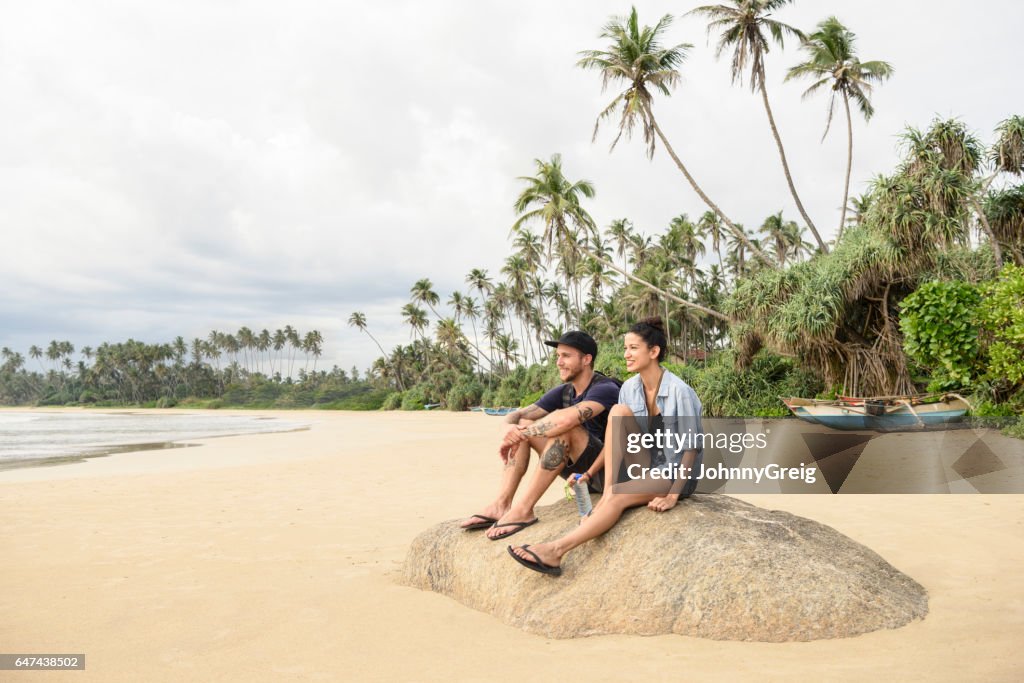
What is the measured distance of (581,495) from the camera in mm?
3729

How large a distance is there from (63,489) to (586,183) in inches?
886

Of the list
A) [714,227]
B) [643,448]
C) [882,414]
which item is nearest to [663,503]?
[643,448]

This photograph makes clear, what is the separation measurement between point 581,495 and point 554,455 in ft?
0.96

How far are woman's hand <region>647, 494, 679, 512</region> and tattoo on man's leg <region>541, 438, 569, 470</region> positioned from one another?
57cm

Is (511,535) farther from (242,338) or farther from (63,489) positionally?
(242,338)

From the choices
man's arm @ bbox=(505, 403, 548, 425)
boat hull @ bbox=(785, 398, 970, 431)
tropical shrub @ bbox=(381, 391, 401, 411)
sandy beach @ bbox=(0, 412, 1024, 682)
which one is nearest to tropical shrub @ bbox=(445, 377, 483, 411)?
tropical shrub @ bbox=(381, 391, 401, 411)

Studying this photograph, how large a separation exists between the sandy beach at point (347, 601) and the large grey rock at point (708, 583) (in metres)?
0.11

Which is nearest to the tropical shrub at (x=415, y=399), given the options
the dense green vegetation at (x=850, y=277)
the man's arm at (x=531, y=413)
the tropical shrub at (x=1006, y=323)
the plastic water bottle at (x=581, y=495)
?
the dense green vegetation at (x=850, y=277)

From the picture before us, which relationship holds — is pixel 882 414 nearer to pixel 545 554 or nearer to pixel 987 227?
pixel 987 227

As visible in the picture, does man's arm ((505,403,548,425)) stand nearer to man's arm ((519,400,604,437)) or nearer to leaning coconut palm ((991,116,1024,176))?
man's arm ((519,400,604,437))

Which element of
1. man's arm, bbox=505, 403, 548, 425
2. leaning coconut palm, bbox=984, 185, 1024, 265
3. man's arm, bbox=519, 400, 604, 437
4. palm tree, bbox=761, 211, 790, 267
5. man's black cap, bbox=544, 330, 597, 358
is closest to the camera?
man's arm, bbox=519, 400, 604, 437

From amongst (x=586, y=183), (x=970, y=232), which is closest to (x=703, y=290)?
(x=586, y=183)

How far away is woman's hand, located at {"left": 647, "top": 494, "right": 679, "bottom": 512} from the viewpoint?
3594 millimetres

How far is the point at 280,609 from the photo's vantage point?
396 centimetres
